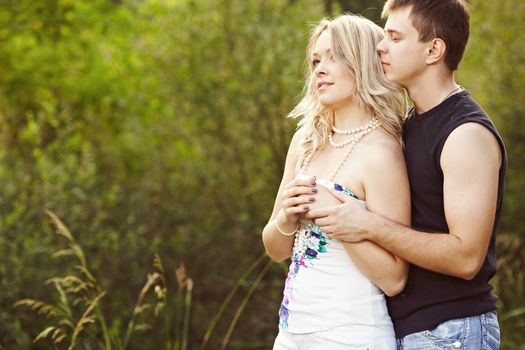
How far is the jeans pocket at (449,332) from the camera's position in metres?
2.56

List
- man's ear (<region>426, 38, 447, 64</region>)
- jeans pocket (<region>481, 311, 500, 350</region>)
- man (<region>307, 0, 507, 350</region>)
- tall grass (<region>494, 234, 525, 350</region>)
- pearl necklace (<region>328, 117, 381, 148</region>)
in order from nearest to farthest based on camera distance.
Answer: man (<region>307, 0, 507, 350</region>)
jeans pocket (<region>481, 311, 500, 350</region>)
man's ear (<region>426, 38, 447, 64</region>)
pearl necklace (<region>328, 117, 381, 148</region>)
tall grass (<region>494, 234, 525, 350</region>)

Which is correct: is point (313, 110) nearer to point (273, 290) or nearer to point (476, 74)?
point (273, 290)

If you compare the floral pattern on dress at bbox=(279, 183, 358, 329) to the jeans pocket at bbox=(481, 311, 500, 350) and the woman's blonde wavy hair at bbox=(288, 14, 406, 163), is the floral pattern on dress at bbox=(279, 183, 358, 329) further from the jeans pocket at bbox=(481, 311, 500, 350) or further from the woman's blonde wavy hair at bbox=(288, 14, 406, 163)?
the jeans pocket at bbox=(481, 311, 500, 350)

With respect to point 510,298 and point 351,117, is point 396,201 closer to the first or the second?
point 351,117

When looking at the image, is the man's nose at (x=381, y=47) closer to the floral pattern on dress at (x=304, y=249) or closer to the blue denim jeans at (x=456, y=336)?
the floral pattern on dress at (x=304, y=249)

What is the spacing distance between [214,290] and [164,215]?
0.84 metres

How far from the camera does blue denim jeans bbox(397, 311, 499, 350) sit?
256 centimetres

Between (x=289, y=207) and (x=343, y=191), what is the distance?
0.21 meters

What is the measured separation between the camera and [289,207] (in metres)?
2.75

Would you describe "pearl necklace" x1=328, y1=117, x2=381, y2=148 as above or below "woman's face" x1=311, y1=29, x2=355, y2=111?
below

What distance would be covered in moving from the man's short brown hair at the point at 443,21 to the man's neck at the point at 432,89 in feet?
0.21

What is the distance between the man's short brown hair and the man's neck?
0.21 ft

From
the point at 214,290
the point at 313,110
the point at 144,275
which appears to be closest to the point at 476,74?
the point at 214,290

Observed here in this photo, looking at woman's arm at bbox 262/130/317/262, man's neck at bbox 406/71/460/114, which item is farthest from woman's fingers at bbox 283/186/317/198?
man's neck at bbox 406/71/460/114
